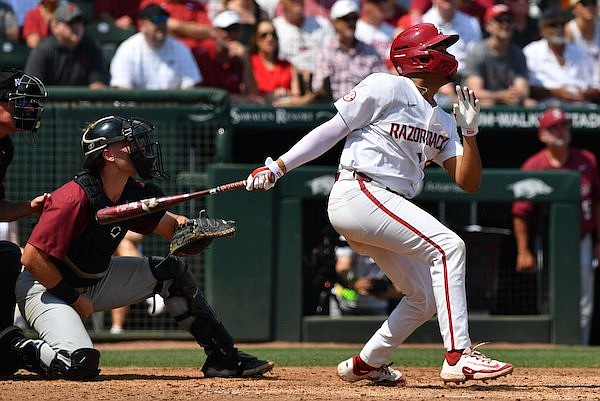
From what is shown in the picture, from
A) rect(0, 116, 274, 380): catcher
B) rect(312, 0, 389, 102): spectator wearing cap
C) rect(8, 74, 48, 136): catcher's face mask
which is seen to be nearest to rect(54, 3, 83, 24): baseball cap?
rect(312, 0, 389, 102): spectator wearing cap

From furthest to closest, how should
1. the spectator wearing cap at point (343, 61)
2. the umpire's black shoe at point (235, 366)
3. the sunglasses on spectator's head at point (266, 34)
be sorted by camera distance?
the sunglasses on spectator's head at point (266, 34), the spectator wearing cap at point (343, 61), the umpire's black shoe at point (235, 366)

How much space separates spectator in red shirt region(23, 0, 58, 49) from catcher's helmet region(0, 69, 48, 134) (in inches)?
168

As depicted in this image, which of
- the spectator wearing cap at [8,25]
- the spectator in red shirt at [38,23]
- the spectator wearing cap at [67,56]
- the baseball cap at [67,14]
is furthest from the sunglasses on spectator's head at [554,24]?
the spectator wearing cap at [8,25]

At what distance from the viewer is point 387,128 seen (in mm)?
5180

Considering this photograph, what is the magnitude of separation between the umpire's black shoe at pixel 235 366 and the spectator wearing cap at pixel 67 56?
159 inches

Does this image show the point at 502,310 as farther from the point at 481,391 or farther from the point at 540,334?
the point at 481,391

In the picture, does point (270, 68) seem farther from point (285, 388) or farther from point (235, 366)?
point (285, 388)

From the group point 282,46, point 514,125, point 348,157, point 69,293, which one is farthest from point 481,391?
point 282,46

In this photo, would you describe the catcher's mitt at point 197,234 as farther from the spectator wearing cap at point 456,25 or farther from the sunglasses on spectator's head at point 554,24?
the sunglasses on spectator's head at point 554,24

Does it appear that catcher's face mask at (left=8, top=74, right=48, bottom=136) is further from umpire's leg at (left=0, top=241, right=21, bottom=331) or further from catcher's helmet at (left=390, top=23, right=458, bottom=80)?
catcher's helmet at (left=390, top=23, right=458, bottom=80)

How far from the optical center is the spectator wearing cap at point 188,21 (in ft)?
32.9

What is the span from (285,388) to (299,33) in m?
5.34

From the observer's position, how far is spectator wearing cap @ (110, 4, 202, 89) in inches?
364

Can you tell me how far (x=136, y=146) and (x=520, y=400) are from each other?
2090 millimetres
